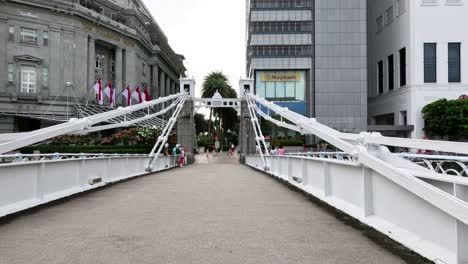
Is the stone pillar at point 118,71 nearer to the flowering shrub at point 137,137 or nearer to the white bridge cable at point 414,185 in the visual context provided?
the flowering shrub at point 137,137

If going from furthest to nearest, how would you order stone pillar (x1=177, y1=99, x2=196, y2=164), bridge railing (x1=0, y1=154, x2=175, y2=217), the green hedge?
stone pillar (x1=177, y1=99, x2=196, y2=164)
the green hedge
bridge railing (x1=0, y1=154, x2=175, y2=217)

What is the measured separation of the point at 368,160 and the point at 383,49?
70.6 m

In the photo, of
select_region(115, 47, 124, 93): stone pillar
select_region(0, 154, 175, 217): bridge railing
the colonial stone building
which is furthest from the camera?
select_region(115, 47, 124, 93): stone pillar

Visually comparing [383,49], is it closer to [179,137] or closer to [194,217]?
[179,137]

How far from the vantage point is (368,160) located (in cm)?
638

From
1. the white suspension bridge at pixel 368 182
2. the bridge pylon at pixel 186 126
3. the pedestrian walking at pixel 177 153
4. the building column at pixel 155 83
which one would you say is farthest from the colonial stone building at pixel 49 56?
the white suspension bridge at pixel 368 182

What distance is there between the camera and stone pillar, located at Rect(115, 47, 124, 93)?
56438 mm

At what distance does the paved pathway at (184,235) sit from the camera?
4863mm

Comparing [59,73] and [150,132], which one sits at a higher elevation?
[59,73]

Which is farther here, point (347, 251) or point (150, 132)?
point (150, 132)

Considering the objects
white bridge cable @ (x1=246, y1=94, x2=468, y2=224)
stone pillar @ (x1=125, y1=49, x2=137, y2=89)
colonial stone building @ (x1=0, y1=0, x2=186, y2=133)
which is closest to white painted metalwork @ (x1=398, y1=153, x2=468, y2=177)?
white bridge cable @ (x1=246, y1=94, x2=468, y2=224)

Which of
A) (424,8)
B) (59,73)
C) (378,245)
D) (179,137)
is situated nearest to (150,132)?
(179,137)

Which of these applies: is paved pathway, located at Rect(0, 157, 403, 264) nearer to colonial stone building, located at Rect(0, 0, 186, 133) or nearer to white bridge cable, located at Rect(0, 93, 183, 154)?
white bridge cable, located at Rect(0, 93, 183, 154)

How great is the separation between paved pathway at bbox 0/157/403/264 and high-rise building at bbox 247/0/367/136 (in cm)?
5920
